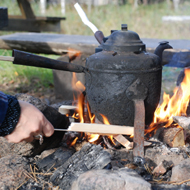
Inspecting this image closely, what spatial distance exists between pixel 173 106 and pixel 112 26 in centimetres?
707

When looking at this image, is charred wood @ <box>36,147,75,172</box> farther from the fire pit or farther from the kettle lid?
the kettle lid


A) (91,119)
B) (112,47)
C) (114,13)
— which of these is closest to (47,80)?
(91,119)

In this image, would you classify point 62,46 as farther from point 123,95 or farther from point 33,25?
point 123,95

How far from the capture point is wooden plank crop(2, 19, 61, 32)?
5.52 meters

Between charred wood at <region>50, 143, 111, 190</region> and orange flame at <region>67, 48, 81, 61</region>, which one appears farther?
orange flame at <region>67, 48, 81, 61</region>

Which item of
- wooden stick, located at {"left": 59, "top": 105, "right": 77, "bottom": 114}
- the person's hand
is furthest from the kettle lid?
the person's hand

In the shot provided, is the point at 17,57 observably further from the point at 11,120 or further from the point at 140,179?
the point at 140,179

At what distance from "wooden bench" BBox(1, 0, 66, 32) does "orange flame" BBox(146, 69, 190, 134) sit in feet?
11.8

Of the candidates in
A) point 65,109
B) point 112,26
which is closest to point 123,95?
point 65,109

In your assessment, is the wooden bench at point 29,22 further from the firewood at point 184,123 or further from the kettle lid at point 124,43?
the firewood at point 184,123

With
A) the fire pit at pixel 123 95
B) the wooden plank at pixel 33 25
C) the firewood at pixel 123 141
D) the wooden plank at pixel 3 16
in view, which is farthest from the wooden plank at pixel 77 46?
the firewood at pixel 123 141

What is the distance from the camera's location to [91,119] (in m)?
2.56

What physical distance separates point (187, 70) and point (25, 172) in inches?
87.2

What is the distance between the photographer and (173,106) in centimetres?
287
